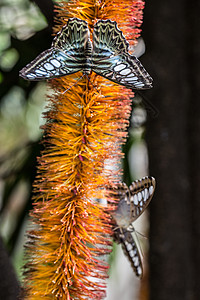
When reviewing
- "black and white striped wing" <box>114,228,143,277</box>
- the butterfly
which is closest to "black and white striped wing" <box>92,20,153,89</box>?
the butterfly

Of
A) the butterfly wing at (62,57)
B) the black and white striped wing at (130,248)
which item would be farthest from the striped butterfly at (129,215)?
the butterfly wing at (62,57)

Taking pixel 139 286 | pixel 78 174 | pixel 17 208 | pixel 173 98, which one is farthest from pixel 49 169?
pixel 139 286

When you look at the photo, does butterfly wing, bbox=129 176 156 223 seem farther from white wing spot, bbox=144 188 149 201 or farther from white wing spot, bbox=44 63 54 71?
white wing spot, bbox=44 63 54 71

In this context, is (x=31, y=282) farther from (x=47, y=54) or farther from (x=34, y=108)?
(x=34, y=108)

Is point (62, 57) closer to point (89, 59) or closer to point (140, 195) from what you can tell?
point (89, 59)

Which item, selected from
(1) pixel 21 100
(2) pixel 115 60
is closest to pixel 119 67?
(2) pixel 115 60
